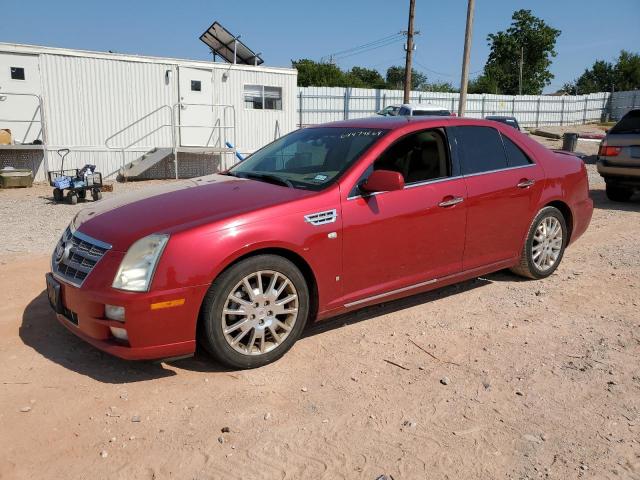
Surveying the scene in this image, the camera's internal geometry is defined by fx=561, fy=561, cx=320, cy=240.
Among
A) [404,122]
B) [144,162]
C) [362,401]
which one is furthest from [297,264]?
[144,162]

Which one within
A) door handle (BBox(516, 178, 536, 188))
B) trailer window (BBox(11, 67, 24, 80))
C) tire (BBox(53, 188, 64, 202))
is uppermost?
trailer window (BBox(11, 67, 24, 80))

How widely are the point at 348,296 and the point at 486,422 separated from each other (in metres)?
1.32

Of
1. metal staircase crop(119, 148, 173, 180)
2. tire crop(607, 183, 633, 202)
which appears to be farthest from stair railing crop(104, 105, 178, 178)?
tire crop(607, 183, 633, 202)

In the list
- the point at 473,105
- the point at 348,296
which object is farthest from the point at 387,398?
the point at 473,105

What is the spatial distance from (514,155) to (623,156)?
226 inches

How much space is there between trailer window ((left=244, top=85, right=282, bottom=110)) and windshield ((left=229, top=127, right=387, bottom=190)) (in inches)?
483

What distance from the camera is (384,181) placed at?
12.8 feet

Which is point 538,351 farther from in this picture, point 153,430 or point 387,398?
point 153,430

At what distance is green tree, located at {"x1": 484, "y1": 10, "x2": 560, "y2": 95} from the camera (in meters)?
55.2

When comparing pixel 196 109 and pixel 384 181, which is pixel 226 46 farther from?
pixel 384 181

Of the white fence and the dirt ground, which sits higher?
the white fence

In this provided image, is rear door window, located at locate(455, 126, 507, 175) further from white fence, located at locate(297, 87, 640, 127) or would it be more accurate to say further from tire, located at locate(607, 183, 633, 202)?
white fence, located at locate(297, 87, 640, 127)

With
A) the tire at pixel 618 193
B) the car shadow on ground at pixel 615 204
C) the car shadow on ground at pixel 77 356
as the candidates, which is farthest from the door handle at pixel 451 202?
the tire at pixel 618 193

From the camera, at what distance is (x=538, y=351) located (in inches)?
156
